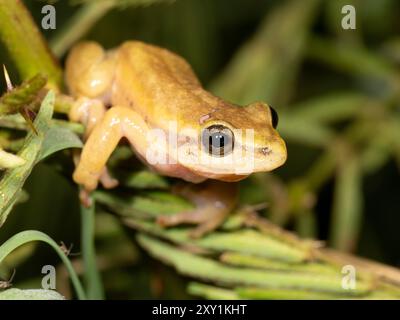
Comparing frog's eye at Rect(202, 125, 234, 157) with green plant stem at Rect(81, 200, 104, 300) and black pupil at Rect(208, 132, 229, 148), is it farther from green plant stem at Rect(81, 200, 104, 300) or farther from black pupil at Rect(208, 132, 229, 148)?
green plant stem at Rect(81, 200, 104, 300)

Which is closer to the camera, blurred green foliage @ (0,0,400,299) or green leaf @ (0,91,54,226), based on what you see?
green leaf @ (0,91,54,226)

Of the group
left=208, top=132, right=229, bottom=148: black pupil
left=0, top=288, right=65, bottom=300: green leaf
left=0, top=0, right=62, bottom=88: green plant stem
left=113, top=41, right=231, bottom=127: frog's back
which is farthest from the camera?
left=113, top=41, right=231, bottom=127: frog's back

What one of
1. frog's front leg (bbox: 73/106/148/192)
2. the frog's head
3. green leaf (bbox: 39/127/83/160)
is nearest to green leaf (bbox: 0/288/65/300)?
green leaf (bbox: 39/127/83/160)

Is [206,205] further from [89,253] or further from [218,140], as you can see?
[89,253]

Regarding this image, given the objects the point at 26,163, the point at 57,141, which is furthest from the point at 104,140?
the point at 26,163

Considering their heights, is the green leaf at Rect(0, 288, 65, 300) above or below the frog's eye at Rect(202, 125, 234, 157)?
below

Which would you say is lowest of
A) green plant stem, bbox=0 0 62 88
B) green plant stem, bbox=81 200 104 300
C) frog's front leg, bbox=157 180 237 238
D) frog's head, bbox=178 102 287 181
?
green plant stem, bbox=81 200 104 300

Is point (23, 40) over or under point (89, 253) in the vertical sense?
over
